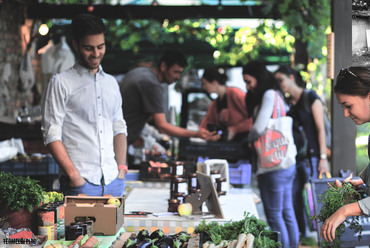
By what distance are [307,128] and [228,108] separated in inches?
47.2

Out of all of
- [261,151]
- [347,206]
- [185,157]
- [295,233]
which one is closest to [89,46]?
[347,206]

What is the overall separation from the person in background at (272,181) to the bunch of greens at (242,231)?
2416 mm

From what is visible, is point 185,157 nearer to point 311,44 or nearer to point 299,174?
point 299,174

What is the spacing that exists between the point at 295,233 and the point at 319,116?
158 centimetres

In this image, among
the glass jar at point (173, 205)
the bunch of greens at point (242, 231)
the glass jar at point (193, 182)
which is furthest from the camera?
the glass jar at point (193, 182)

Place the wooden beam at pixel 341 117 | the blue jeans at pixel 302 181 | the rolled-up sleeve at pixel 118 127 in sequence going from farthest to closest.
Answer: the blue jeans at pixel 302 181 < the wooden beam at pixel 341 117 < the rolled-up sleeve at pixel 118 127

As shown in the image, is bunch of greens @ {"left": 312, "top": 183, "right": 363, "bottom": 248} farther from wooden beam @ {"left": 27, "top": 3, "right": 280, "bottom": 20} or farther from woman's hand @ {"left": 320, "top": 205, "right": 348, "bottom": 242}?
wooden beam @ {"left": 27, "top": 3, "right": 280, "bottom": 20}

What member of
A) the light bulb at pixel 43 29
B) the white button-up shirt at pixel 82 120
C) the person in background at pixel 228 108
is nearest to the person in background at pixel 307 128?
the person in background at pixel 228 108

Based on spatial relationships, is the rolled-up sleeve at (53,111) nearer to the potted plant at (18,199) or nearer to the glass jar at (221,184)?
the potted plant at (18,199)

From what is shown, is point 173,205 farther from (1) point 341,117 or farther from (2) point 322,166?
(2) point 322,166

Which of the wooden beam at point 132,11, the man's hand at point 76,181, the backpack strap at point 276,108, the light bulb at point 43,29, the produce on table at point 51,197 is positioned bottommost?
the produce on table at point 51,197

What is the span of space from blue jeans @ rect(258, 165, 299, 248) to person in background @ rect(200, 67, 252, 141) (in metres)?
1.93

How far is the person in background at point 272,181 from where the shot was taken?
221 inches

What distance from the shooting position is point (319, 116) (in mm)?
6883
